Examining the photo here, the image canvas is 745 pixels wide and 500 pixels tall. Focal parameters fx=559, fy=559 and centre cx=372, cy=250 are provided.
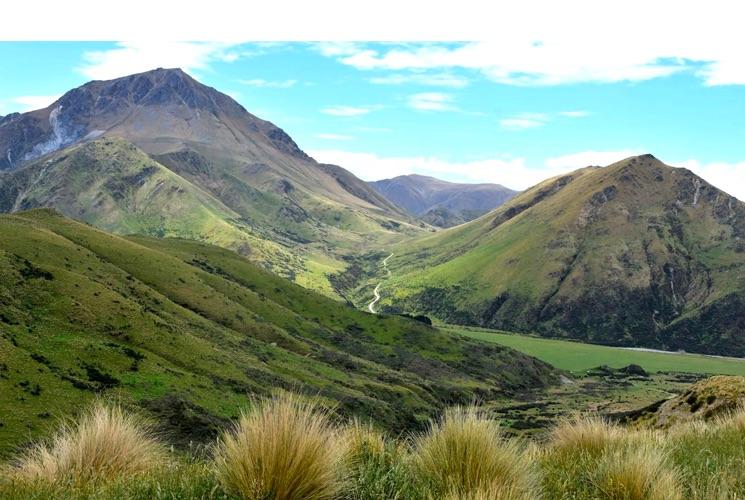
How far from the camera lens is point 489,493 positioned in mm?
6570

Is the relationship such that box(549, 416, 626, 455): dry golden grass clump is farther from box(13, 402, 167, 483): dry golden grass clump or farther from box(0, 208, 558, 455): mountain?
box(13, 402, 167, 483): dry golden grass clump

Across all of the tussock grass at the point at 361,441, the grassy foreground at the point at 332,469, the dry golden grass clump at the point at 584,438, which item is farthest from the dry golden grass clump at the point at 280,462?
the dry golden grass clump at the point at 584,438

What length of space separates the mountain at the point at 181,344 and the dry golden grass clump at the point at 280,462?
5.75 m

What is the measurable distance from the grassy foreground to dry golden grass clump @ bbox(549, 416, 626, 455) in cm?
82

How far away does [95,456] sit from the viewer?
29.1 ft

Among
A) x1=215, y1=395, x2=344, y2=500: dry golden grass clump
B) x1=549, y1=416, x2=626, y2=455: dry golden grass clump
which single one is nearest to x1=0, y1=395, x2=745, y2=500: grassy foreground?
x1=215, y1=395, x2=344, y2=500: dry golden grass clump

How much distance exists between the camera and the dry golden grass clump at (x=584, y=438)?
1110cm

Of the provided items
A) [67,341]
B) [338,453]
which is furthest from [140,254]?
[338,453]

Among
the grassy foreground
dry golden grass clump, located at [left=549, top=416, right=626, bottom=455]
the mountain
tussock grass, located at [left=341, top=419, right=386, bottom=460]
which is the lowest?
the mountain

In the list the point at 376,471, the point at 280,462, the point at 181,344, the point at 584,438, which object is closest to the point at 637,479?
the point at 376,471

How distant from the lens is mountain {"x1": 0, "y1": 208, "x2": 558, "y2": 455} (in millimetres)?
59312

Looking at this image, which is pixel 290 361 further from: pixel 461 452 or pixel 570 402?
pixel 461 452

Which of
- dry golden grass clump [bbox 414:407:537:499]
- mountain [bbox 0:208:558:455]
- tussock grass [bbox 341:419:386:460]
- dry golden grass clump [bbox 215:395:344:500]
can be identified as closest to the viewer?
dry golden grass clump [bbox 215:395:344:500]

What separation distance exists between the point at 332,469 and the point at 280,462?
786mm
